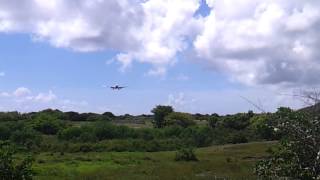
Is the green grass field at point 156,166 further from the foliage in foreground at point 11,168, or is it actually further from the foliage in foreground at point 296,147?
the foliage in foreground at point 296,147

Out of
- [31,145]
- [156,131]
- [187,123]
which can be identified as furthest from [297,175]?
[187,123]

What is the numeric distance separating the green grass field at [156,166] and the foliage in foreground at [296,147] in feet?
68.0

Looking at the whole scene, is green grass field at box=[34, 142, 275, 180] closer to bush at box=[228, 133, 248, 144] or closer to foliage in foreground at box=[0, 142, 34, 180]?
bush at box=[228, 133, 248, 144]

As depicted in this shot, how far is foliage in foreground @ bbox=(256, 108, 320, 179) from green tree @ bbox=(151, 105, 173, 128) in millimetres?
113709

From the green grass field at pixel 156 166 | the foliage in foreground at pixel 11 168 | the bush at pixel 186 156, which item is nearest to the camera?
the foliage in foreground at pixel 11 168

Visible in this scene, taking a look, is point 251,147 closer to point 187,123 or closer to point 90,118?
point 187,123

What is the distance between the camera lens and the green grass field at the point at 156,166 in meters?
43.8

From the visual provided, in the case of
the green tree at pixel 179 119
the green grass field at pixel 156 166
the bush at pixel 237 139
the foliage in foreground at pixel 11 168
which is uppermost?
the green tree at pixel 179 119

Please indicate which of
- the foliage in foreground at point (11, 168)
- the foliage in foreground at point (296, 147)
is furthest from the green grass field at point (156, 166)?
the foliage in foreground at point (296, 147)

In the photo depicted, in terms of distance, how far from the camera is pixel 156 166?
55125 millimetres

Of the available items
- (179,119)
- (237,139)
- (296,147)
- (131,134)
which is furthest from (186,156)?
(179,119)

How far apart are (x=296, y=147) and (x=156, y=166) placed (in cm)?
4277

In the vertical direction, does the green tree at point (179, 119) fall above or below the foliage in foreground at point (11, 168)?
above

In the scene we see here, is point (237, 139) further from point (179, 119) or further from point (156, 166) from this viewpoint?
point (156, 166)
